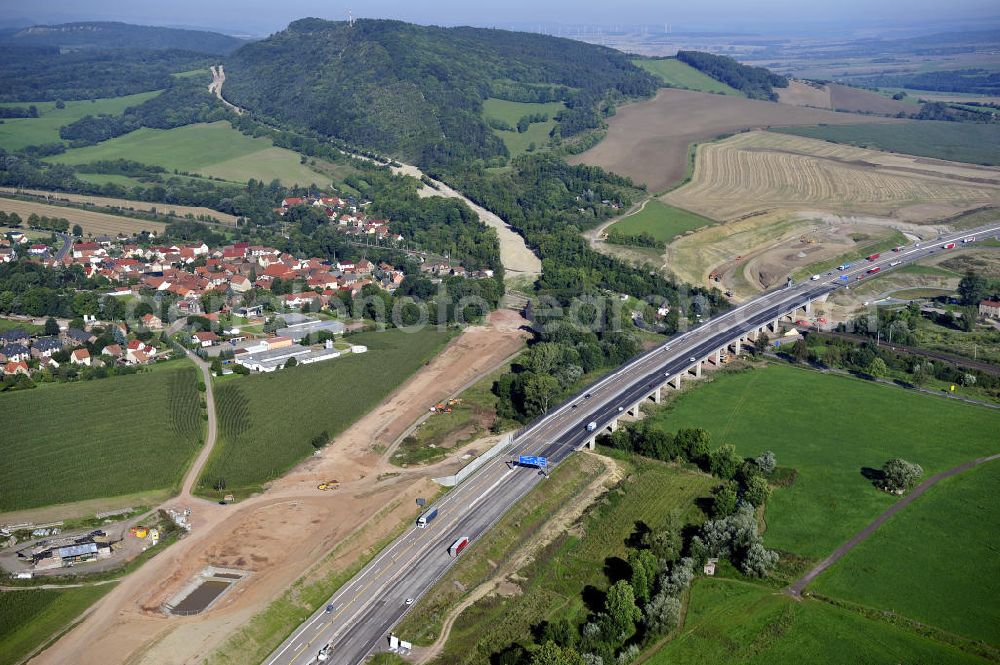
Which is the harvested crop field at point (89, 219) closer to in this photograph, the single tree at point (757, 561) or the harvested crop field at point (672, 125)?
the harvested crop field at point (672, 125)

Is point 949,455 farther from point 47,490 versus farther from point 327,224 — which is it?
point 327,224

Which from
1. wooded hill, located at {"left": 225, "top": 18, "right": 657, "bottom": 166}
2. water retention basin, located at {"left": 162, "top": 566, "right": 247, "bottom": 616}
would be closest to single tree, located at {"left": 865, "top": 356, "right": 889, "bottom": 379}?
water retention basin, located at {"left": 162, "top": 566, "right": 247, "bottom": 616}

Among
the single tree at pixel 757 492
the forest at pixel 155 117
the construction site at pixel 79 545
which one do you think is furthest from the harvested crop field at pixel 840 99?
the construction site at pixel 79 545

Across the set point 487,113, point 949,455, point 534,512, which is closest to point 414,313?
point 534,512

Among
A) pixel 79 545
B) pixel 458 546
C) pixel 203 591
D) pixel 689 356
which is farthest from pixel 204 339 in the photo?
pixel 689 356

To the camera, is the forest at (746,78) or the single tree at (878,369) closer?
the single tree at (878,369)

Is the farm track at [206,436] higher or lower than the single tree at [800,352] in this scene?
higher
